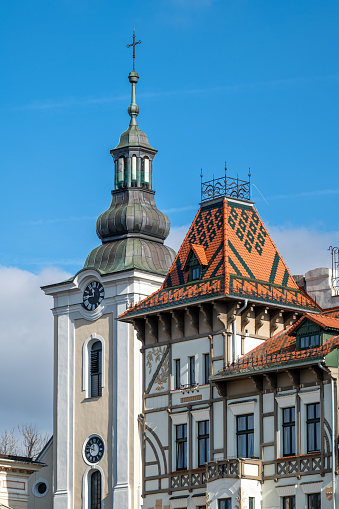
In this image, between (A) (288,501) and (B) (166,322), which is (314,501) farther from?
(B) (166,322)

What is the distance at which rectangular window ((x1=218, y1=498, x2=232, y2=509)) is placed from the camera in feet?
210

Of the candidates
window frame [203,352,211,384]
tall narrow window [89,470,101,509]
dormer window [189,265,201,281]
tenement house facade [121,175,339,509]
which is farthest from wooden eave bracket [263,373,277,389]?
tall narrow window [89,470,101,509]

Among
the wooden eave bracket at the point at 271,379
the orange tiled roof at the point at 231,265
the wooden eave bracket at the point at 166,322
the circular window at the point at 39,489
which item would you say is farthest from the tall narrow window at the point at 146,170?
the wooden eave bracket at the point at 271,379

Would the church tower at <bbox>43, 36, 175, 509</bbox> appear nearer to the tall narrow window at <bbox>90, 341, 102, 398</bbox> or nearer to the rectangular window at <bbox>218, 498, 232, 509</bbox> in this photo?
the tall narrow window at <bbox>90, 341, 102, 398</bbox>

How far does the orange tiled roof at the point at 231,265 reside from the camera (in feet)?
227

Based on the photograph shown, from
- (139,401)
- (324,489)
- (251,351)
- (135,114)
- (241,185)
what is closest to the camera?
(324,489)

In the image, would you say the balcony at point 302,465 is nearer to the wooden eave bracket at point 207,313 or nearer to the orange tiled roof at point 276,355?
the orange tiled roof at point 276,355

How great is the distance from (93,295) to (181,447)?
2264 cm

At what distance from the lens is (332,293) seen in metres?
75.5

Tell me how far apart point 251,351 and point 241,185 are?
907cm

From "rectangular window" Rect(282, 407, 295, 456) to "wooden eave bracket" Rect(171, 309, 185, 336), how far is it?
7409mm

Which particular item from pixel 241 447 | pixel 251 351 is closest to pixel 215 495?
pixel 241 447

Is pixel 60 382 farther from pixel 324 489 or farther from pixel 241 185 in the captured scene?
pixel 324 489

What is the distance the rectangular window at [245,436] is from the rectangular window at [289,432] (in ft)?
5.95
